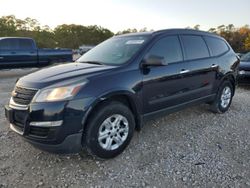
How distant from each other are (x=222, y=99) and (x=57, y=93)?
3.88 m

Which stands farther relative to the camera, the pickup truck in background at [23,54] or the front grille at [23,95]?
the pickup truck in background at [23,54]

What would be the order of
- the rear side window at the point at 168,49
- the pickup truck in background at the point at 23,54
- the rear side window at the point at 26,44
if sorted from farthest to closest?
the rear side window at the point at 26,44, the pickup truck in background at the point at 23,54, the rear side window at the point at 168,49

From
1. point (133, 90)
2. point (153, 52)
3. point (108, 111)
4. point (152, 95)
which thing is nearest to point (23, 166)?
point (108, 111)

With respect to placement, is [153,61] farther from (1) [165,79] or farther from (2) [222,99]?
(2) [222,99]

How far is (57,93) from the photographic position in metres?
2.80

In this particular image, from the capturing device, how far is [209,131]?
14.0 ft

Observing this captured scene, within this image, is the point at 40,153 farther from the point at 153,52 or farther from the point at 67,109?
the point at 153,52

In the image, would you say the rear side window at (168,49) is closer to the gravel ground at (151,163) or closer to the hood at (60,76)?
the hood at (60,76)

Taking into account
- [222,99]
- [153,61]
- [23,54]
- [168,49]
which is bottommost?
[222,99]

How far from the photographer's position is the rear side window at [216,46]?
4.93m

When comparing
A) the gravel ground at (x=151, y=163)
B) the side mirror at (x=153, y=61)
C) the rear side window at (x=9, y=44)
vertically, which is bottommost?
the gravel ground at (x=151, y=163)

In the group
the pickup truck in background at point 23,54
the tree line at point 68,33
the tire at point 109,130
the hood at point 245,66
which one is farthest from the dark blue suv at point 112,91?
the tree line at point 68,33

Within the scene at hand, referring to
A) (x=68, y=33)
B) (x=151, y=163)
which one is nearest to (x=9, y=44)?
(x=151, y=163)

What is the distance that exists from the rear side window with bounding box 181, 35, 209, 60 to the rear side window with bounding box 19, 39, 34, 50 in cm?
933
